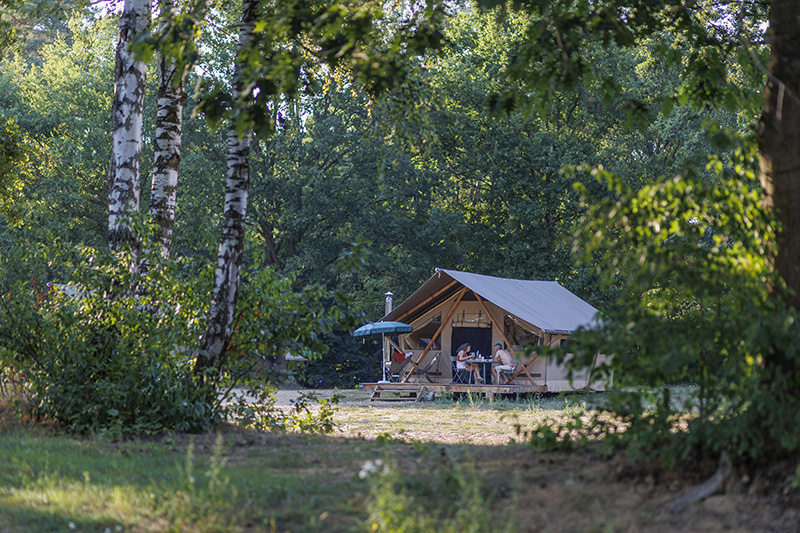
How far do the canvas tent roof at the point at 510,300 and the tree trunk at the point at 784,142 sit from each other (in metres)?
14.6

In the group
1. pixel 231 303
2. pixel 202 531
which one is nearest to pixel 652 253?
pixel 202 531

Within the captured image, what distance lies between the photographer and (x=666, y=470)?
4164mm

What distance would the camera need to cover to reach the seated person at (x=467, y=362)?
778 inches

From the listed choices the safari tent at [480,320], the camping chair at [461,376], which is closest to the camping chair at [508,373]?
the safari tent at [480,320]

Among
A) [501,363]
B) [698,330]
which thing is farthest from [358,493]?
[501,363]

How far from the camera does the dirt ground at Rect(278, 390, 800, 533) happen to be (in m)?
3.43

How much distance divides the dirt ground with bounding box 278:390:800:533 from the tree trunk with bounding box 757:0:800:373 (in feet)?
3.53

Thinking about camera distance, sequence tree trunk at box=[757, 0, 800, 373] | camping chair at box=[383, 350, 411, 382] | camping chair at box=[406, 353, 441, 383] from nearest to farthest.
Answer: tree trunk at box=[757, 0, 800, 373] → camping chair at box=[383, 350, 411, 382] → camping chair at box=[406, 353, 441, 383]

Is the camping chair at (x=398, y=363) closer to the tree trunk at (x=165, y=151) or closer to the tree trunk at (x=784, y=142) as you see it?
the tree trunk at (x=165, y=151)

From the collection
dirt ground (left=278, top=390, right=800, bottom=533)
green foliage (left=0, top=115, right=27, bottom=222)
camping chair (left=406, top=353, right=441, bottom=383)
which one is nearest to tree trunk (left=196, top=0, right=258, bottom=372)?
dirt ground (left=278, top=390, right=800, bottom=533)

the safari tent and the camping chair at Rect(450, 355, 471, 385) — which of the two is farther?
the camping chair at Rect(450, 355, 471, 385)

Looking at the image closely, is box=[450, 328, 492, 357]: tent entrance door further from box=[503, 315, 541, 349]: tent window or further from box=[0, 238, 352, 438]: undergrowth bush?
box=[0, 238, 352, 438]: undergrowth bush

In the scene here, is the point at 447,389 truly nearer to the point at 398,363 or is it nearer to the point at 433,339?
the point at 433,339

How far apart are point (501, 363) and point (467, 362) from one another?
0.86 meters
